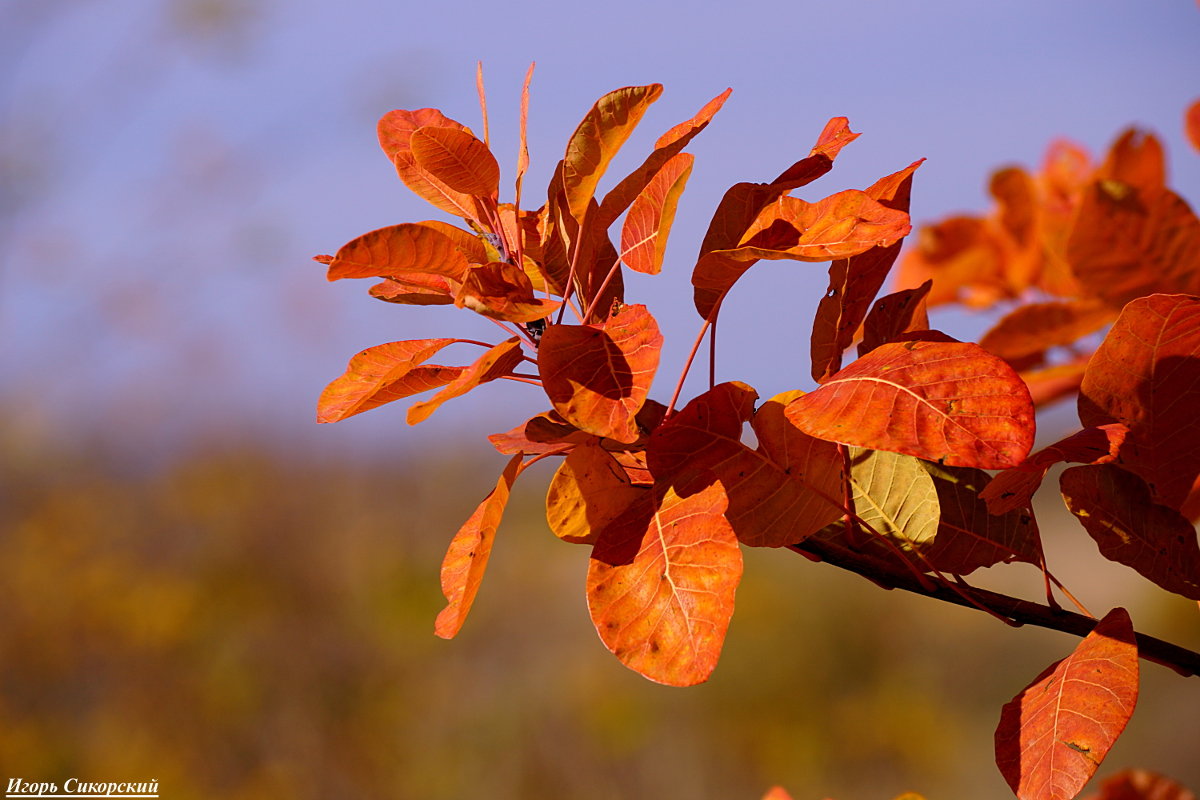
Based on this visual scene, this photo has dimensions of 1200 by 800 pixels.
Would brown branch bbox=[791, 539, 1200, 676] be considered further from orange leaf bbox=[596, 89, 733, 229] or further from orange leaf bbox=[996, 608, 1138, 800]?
orange leaf bbox=[596, 89, 733, 229]

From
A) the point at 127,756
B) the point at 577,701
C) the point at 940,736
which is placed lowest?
the point at 940,736

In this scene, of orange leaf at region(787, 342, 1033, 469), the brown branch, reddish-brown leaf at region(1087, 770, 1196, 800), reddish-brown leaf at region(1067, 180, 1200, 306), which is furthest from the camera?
reddish-brown leaf at region(1067, 180, 1200, 306)

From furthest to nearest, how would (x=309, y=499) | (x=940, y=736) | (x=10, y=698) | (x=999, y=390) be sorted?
(x=309, y=499), (x=940, y=736), (x=10, y=698), (x=999, y=390)

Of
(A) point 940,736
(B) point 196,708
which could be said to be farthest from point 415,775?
(A) point 940,736

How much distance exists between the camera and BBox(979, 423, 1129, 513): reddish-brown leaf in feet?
1.14

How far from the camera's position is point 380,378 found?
382mm

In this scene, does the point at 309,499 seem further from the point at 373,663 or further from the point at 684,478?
the point at 684,478

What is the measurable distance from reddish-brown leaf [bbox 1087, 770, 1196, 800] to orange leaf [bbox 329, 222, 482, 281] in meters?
0.50

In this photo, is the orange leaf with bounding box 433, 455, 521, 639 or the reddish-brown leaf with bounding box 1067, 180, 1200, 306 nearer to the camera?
the orange leaf with bounding box 433, 455, 521, 639

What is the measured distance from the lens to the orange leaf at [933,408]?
291mm

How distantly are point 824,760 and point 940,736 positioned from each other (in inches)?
18.5

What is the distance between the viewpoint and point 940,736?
3357mm

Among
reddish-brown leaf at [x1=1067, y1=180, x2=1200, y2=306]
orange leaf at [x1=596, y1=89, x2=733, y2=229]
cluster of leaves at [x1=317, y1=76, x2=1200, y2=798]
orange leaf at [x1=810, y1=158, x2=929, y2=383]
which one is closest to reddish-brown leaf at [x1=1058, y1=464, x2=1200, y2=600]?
cluster of leaves at [x1=317, y1=76, x2=1200, y2=798]

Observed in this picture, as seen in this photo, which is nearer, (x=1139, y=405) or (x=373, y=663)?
(x=1139, y=405)
